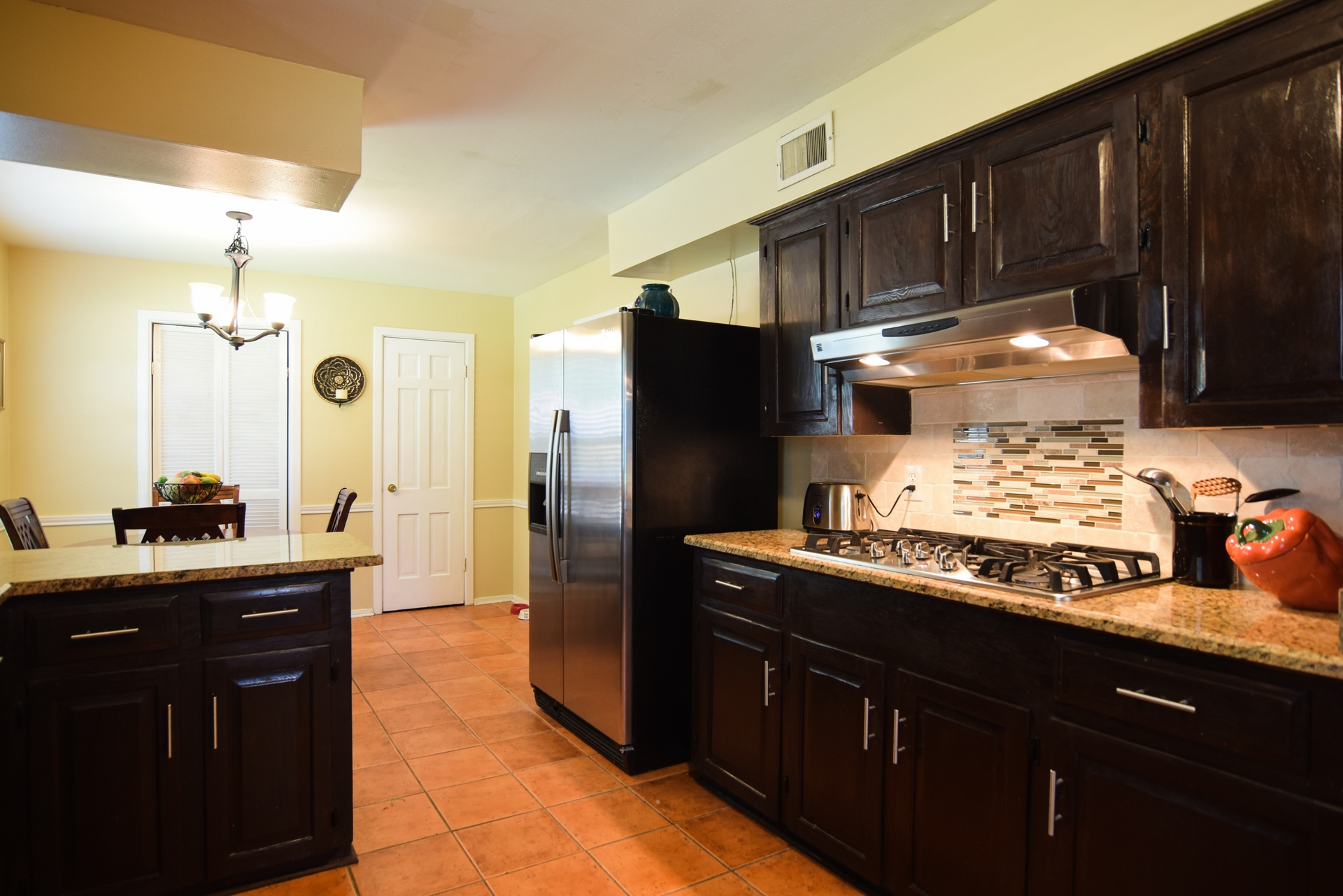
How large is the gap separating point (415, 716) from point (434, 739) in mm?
352

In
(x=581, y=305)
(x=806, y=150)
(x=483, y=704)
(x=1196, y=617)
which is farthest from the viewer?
(x=581, y=305)

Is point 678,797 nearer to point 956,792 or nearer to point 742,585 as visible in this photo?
point 742,585

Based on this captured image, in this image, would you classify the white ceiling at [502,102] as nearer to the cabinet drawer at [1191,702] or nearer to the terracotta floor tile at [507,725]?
the cabinet drawer at [1191,702]

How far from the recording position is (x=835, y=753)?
2.24 m

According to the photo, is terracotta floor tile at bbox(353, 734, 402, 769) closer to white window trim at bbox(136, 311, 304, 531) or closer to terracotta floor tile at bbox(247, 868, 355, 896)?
terracotta floor tile at bbox(247, 868, 355, 896)

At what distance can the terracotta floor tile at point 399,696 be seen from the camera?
Result: 3822 millimetres

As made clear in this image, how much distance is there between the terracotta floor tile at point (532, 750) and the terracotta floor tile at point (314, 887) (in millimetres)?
876

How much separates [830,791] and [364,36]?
2.71 meters

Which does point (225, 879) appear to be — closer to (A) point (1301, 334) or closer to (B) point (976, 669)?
(B) point (976, 669)

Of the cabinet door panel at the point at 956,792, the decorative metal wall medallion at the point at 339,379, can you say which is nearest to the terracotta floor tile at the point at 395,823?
the cabinet door panel at the point at 956,792

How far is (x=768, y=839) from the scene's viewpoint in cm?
248

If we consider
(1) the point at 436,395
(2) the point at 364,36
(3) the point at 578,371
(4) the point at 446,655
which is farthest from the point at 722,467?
(1) the point at 436,395

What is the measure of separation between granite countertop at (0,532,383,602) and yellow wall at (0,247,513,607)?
2800 millimetres

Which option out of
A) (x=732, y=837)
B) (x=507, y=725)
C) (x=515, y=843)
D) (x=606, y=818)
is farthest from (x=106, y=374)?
(x=732, y=837)
